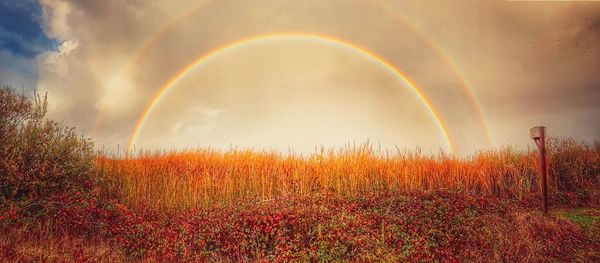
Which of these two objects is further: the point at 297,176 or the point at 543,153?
the point at 297,176

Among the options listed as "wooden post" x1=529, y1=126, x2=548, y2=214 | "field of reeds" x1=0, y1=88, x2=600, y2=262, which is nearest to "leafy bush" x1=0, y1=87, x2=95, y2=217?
"field of reeds" x1=0, y1=88, x2=600, y2=262

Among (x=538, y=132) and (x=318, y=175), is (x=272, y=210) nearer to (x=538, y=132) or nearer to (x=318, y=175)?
(x=318, y=175)

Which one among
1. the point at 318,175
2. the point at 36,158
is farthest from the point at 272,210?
the point at 36,158

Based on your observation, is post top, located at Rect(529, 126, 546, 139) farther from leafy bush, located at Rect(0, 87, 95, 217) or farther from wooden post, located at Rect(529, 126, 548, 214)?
leafy bush, located at Rect(0, 87, 95, 217)

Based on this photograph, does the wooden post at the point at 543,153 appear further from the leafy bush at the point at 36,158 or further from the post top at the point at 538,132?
the leafy bush at the point at 36,158

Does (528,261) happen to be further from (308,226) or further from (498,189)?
(498,189)

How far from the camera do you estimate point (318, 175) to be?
41.4ft

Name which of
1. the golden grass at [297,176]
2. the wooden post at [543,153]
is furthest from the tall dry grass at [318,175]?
the wooden post at [543,153]

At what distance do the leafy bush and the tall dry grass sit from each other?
6.79ft

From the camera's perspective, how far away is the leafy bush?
943 cm

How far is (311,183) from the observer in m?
12.5

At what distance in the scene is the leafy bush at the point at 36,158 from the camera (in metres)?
9.43

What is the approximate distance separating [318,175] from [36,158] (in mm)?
8162

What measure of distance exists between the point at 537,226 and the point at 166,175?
38.9 ft
